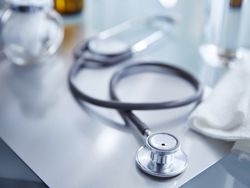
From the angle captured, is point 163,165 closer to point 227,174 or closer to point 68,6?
point 227,174

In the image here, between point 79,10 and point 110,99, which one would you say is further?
point 79,10

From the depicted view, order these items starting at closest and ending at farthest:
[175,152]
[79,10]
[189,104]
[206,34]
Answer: [175,152] → [189,104] → [206,34] → [79,10]

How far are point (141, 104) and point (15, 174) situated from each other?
0.17m

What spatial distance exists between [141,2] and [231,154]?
508mm

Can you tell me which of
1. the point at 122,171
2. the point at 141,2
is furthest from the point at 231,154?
the point at 141,2

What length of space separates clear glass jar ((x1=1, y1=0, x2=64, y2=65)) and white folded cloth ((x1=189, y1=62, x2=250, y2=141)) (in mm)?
283

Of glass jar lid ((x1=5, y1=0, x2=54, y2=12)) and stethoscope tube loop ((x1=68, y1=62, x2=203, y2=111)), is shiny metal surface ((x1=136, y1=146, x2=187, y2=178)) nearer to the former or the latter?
stethoscope tube loop ((x1=68, y1=62, x2=203, y2=111))

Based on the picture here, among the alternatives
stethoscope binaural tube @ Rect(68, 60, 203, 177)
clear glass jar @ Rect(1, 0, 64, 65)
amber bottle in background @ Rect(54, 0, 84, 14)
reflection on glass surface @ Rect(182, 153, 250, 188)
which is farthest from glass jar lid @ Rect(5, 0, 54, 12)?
reflection on glass surface @ Rect(182, 153, 250, 188)

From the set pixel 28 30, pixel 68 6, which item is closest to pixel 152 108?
pixel 28 30

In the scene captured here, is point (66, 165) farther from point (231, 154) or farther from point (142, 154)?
point (231, 154)

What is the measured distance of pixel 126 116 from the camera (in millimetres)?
518

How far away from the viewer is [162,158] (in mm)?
423

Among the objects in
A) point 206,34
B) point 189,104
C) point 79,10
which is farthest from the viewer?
point 79,10

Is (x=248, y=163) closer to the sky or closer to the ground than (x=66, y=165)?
closer to the ground
